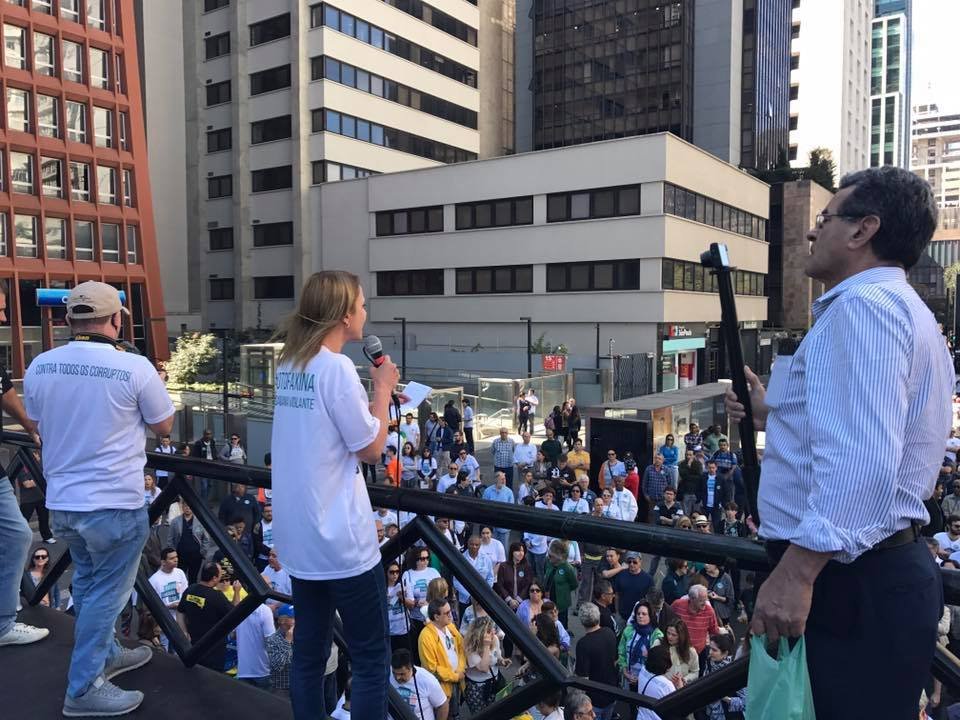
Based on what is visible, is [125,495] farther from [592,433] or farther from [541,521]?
[592,433]

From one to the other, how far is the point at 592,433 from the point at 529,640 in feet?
46.4

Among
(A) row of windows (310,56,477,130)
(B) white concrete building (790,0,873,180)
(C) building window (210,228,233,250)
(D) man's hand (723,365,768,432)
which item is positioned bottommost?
(D) man's hand (723,365,768,432)

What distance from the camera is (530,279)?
3919 cm

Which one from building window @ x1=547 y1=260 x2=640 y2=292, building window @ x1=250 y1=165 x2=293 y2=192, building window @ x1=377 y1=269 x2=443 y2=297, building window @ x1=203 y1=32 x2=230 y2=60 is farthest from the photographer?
building window @ x1=203 y1=32 x2=230 y2=60

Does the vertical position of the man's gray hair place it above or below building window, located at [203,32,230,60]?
below

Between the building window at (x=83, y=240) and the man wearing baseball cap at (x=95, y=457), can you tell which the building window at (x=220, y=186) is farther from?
the man wearing baseball cap at (x=95, y=457)

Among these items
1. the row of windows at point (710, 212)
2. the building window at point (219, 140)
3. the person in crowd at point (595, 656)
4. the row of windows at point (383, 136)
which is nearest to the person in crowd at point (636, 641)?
the person in crowd at point (595, 656)

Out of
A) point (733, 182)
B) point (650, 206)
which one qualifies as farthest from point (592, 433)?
point (733, 182)

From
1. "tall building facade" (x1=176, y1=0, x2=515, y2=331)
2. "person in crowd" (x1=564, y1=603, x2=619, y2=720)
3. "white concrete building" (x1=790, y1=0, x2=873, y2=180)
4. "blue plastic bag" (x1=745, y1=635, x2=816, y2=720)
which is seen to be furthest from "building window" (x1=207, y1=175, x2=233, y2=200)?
"white concrete building" (x1=790, y1=0, x2=873, y2=180)

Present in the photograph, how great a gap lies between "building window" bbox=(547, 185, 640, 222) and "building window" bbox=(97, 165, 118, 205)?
904 inches

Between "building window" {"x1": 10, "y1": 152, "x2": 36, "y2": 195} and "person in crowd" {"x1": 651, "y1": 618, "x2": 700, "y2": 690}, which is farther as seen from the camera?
"building window" {"x1": 10, "y1": 152, "x2": 36, "y2": 195}

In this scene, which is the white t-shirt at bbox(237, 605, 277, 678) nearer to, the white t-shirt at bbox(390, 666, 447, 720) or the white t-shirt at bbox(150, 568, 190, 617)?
the white t-shirt at bbox(390, 666, 447, 720)

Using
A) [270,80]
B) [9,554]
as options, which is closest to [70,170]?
[270,80]

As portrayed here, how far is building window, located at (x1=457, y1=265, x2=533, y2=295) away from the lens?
1551 inches
